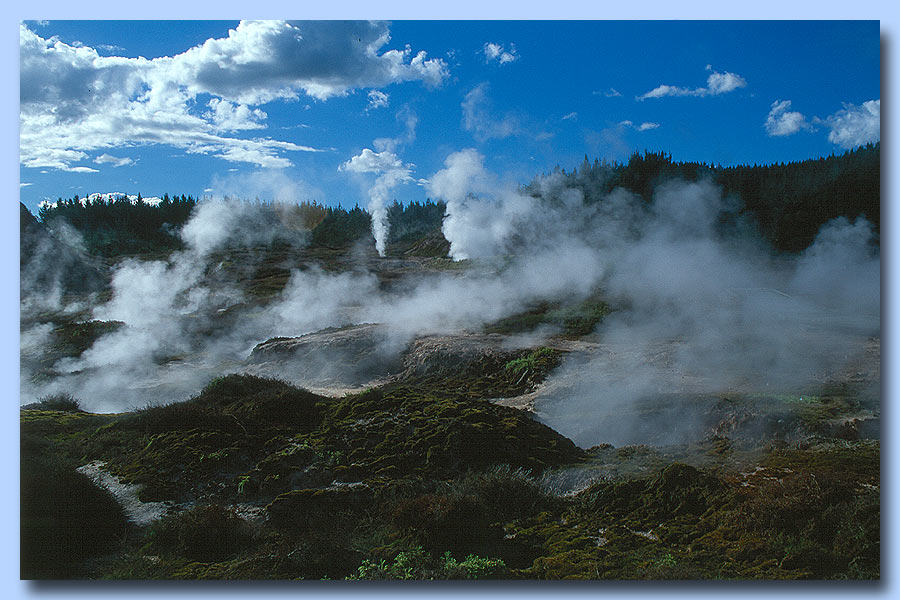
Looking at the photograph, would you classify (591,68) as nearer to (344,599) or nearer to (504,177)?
(504,177)

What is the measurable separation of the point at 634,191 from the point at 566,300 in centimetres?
181

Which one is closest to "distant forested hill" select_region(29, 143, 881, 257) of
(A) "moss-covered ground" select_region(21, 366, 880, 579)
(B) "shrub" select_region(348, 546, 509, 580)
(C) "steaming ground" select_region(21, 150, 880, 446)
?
(C) "steaming ground" select_region(21, 150, 880, 446)

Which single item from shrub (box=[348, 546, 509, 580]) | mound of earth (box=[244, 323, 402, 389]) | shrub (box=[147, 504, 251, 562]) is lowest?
shrub (box=[348, 546, 509, 580])

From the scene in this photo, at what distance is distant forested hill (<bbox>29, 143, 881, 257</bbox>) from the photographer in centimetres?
460

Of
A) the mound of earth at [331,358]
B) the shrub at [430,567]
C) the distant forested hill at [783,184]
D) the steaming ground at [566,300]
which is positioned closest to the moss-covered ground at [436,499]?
the shrub at [430,567]

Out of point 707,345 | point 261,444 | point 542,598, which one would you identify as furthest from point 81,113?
point 707,345

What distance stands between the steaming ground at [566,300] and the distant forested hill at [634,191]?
0.16m

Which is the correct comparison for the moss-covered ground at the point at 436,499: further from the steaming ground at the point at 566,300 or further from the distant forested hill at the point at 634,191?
the distant forested hill at the point at 634,191

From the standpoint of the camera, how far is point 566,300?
23.4 feet

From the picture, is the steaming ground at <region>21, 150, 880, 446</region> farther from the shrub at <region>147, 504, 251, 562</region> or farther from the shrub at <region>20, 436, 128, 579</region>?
the shrub at <region>147, 504, 251, 562</region>

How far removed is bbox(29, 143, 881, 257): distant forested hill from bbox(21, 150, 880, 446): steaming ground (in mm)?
164

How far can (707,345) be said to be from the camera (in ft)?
18.6

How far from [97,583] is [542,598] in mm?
3126

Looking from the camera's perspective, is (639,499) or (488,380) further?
(488,380)
